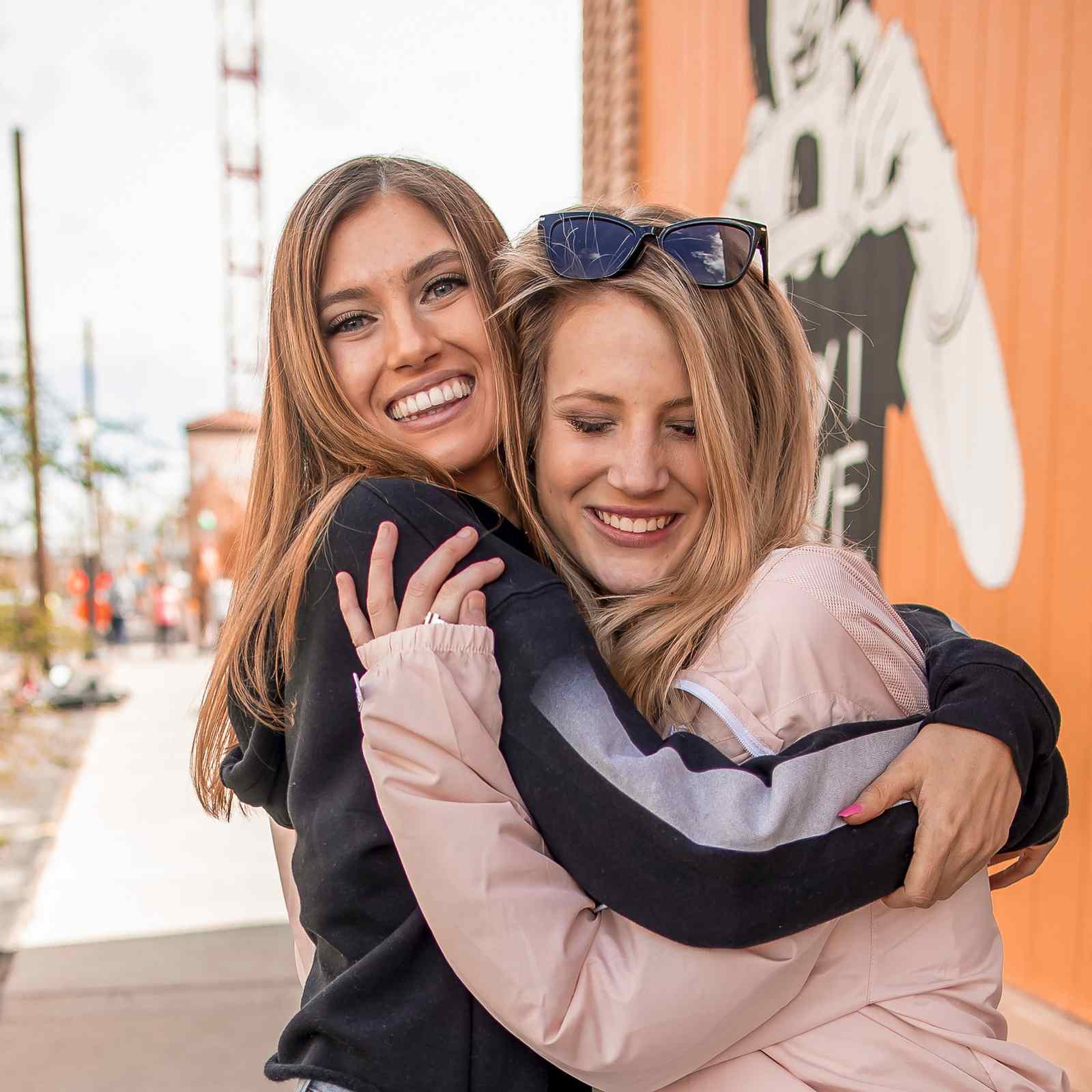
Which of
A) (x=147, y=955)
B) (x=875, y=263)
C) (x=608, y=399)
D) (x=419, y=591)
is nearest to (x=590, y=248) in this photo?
(x=608, y=399)

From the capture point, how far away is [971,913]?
1636mm

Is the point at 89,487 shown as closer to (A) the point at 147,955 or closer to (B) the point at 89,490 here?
(B) the point at 89,490

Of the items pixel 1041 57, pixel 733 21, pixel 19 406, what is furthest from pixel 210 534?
pixel 1041 57

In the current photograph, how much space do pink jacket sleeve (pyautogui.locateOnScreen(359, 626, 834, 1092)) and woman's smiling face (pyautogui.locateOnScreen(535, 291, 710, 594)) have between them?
A: 62cm

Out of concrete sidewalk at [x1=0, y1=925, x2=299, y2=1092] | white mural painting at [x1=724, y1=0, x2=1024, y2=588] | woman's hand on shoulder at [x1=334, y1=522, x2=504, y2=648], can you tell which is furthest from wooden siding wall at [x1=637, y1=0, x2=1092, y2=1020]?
concrete sidewalk at [x1=0, y1=925, x2=299, y2=1092]

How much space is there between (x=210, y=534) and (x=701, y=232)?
1343 inches

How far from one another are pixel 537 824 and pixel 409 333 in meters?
0.96

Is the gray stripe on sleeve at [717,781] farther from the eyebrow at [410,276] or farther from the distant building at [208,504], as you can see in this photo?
the distant building at [208,504]

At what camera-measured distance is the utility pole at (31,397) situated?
7.23 m

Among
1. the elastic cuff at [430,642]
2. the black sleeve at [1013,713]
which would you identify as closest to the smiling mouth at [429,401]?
the elastic cuff at [430,642]

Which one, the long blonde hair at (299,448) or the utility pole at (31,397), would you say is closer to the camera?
the long blonde hair at (299,448)

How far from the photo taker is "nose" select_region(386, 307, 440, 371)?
6.81ft

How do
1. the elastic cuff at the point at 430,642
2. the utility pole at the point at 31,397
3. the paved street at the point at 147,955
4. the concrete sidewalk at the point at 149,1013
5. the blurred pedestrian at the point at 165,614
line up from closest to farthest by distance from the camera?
the elastic cuff at the point at 430,642, the concrete sidewalk at the point at 149,1013, the paved street at the point at 147,955, the utility pole at the point at 31,397, the blurred pedestrian at the point at 165,614

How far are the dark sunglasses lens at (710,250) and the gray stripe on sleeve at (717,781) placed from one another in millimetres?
814
